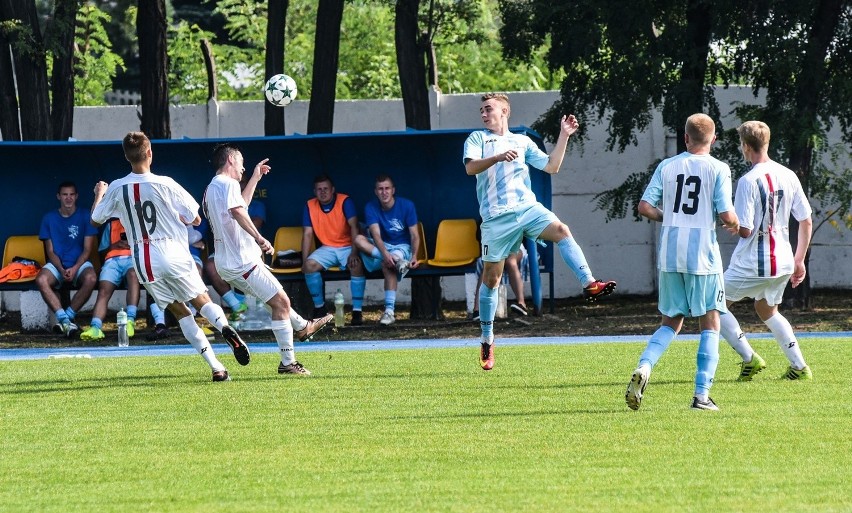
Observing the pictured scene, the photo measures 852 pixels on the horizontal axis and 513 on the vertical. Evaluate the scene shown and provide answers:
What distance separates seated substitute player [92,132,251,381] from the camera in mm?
9875

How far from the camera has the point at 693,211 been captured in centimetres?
770

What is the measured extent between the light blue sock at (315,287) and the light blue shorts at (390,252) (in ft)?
1.92

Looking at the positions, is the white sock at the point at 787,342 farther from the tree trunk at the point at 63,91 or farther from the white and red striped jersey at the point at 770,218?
the tree trunk at the point at 63,91

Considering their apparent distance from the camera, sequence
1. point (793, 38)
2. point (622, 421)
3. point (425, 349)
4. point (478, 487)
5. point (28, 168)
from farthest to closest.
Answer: point (28, 168) → point (793, 38) → point (425, 349) → point (622, 421) → point (478, 487)

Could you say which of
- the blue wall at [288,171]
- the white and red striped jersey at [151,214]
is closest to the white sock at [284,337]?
the white and red striped jersey at [151,214]

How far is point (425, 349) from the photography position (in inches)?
505

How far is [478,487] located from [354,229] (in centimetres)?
1018

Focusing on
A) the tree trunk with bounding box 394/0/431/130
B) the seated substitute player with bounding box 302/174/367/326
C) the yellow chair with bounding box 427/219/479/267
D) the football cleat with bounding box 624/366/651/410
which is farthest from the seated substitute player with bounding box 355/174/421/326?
the football cleat with bounding box 624/366/651/410

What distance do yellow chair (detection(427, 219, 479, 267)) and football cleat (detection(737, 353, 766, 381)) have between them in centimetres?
673

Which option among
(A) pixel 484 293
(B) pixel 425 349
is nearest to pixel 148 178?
(A) pixel 484 293

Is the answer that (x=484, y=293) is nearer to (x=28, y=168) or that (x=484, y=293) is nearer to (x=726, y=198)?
(x=726, y=198)

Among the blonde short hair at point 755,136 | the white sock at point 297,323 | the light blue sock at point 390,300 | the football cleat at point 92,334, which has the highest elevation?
the blonde short hair at point 755,136

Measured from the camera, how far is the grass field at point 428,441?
551cm

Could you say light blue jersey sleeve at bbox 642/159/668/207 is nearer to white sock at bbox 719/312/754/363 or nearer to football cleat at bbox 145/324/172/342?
white sock at bbox 719/312/754/363
